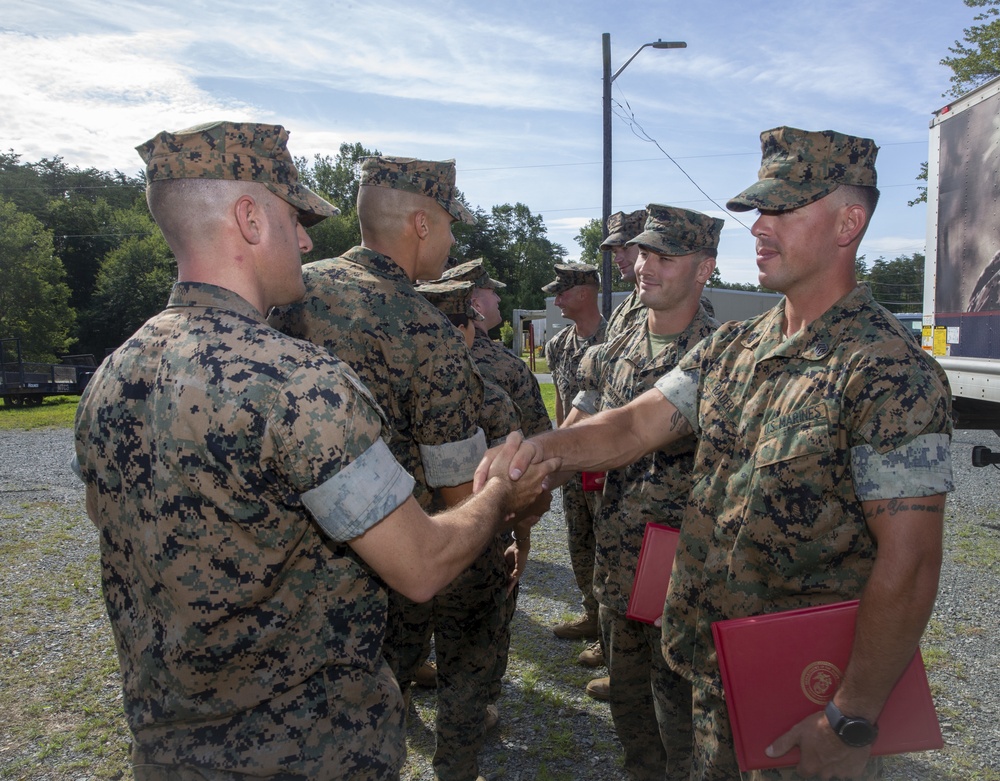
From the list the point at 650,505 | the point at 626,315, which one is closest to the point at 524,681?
the point at 650,505

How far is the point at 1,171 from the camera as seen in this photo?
201 ft

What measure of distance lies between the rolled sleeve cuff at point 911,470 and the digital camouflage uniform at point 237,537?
117 cm

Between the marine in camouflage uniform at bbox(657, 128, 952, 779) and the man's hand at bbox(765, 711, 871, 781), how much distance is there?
111 millimetres

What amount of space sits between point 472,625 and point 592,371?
1858 millimetres

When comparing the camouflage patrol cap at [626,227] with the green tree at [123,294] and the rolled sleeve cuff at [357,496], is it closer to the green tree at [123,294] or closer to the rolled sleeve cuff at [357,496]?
the rolled sleeve cuff at [357,496]

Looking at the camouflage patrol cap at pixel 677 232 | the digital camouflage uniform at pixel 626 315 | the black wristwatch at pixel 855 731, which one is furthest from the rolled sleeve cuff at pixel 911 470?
the digital camouflage uniform at pixel 626 315

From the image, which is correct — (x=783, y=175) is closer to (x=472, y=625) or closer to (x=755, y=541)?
(x=755, y=541)

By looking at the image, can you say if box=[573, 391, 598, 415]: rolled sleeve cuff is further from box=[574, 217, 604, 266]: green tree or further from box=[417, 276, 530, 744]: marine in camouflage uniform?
box=[574, 217, 604, 266]: green tree

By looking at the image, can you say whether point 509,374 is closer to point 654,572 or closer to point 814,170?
point 654,572

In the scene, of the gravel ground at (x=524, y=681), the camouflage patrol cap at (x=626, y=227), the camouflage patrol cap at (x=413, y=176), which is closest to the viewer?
the camouflage patrol cap at (x=413, y=176)

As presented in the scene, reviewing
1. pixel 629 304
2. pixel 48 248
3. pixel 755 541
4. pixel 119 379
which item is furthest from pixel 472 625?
pixel 48 248

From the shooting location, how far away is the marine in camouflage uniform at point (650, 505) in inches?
122

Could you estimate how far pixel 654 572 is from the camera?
277 centimetres

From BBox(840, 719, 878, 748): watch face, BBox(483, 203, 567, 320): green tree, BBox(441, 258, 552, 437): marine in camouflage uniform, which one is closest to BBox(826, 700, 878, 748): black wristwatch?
BBox(840, 719, 878, 748): watch face
